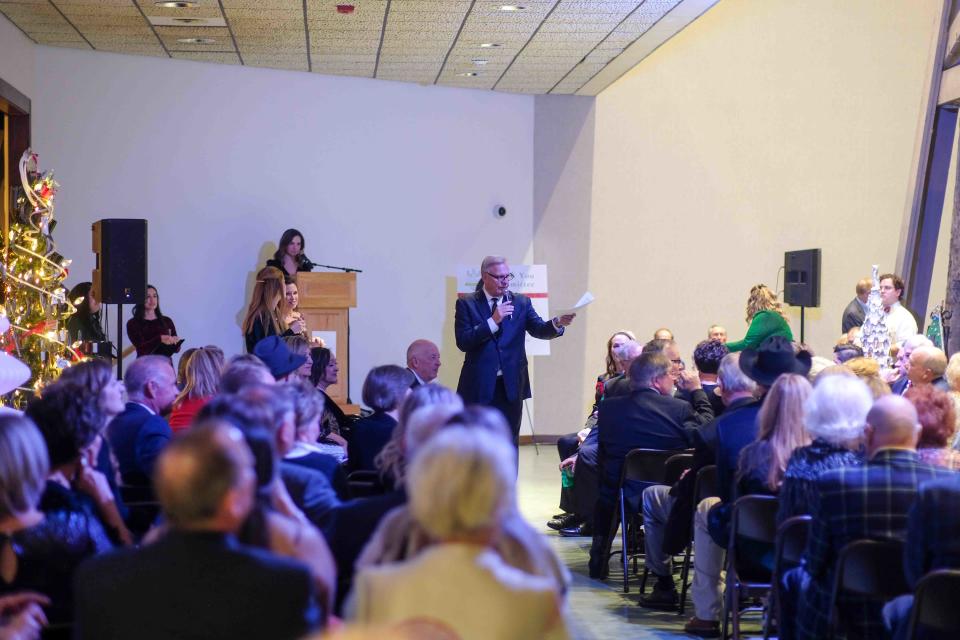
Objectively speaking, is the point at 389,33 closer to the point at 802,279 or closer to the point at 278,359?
the point at 802,279

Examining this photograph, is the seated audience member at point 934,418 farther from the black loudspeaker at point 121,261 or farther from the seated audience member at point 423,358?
the black loudspeaker at point 121,261

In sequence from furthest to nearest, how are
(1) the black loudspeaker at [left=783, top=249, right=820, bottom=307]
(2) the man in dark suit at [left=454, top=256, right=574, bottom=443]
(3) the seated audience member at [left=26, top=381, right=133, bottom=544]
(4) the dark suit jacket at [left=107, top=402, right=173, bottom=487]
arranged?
1. (1) the black loudspeaker at [left=783, top=249, right=820, bottom=307]
2. (2) the man in dark suit at [left=454, top=256, right=574, bottom=443]
3. (4) the dark suit jacket at [left=107, top=402, right=173, bottom=487]
4. (3) the seated audience member at [left=26, top=381, right=133, bottom=544]

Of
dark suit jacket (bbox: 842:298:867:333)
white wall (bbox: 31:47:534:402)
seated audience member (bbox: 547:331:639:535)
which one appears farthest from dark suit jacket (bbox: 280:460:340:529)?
dark suit jacket (bbox: 842:298:867:333)

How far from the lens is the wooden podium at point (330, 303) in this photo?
37.0 feet

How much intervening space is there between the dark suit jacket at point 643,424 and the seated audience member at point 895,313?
10.7ft

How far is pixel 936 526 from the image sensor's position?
340 centimetres

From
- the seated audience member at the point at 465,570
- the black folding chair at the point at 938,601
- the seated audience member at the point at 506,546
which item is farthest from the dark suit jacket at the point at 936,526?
the seated audience member at the point at 465,570

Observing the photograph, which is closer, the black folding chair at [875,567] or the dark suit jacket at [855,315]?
the black folding chair at [875,567]

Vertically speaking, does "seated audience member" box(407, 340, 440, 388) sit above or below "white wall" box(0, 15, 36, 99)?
below

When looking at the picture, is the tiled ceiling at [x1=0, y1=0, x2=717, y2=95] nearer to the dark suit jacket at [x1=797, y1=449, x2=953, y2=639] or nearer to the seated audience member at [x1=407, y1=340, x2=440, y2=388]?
the seated audience member at [x1=407, y1=340, x2=440, y2=388]

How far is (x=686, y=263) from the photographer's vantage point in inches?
527

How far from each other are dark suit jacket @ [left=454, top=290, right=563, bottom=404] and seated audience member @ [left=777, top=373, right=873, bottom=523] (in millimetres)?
3328

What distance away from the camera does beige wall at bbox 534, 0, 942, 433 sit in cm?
1327

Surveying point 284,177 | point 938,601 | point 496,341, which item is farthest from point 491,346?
point 284,177
